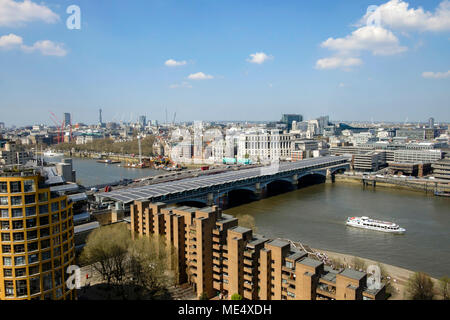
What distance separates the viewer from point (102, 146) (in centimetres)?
3975

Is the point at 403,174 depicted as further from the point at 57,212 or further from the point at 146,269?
the point at 57,212

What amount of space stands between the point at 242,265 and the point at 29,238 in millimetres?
3085

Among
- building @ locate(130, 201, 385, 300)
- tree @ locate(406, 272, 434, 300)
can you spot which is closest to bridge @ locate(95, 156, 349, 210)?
building @ locate(130, 201, 385, 300)

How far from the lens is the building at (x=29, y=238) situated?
403 centimetres

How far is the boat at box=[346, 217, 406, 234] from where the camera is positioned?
9211mm

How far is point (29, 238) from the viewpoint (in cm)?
411

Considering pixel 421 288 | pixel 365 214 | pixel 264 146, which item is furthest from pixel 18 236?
pixel 264 146

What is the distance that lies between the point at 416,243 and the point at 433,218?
314 cm

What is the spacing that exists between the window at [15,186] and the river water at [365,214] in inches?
256

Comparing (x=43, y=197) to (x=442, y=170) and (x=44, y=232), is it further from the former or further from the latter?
(x=442, y=170)

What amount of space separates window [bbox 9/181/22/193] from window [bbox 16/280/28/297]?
1.14 metres

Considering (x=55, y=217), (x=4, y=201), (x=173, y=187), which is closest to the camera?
(x=4, y=201)

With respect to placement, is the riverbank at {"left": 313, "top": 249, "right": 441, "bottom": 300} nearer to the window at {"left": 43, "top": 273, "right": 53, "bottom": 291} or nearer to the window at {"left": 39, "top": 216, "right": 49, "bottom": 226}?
the window at {"left": 43, "top": 273, "right": 53, "bottom": 291}

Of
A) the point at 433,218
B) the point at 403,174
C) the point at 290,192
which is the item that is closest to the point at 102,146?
the point at 290,192
